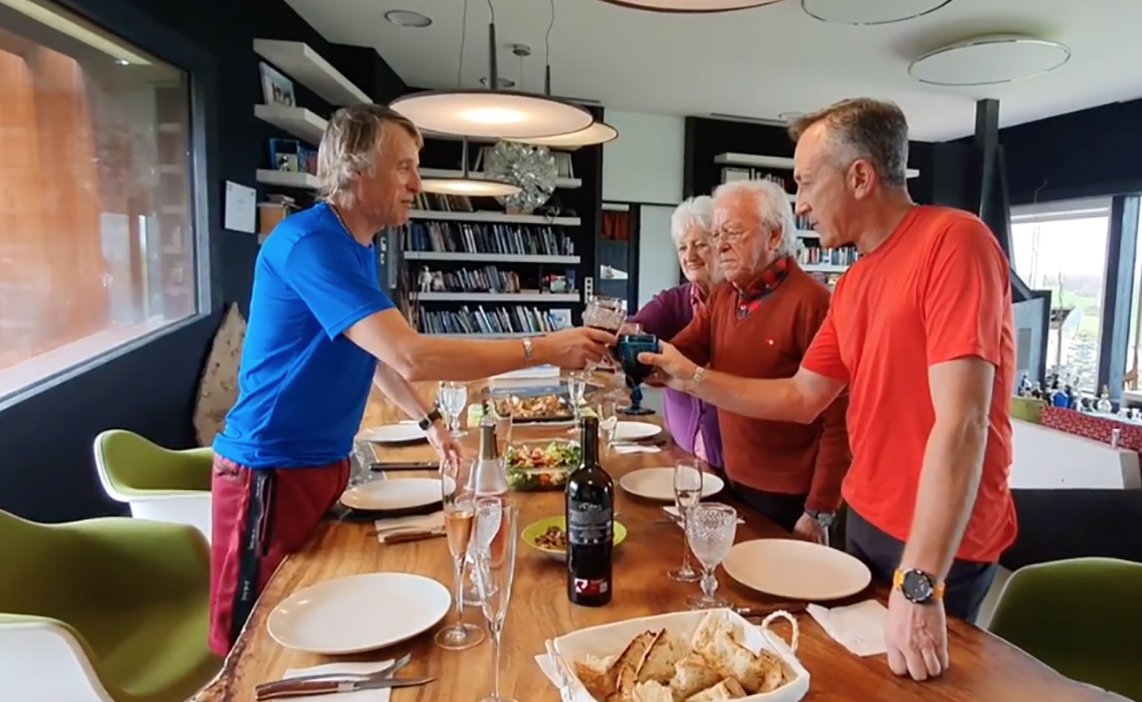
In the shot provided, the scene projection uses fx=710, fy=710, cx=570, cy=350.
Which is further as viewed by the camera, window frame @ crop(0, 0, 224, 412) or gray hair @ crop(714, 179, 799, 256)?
window frame @ crop(0, 0, 224, 412)

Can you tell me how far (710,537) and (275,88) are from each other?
376 centimetres

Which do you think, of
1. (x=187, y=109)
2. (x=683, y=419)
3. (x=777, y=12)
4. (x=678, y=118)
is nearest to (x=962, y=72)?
(x=777, y=12)

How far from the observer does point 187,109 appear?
3.21m

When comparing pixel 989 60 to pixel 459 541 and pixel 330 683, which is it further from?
pixel 330 683

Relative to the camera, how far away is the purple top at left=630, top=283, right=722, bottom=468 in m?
2.24

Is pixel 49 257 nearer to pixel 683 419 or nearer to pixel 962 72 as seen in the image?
pixel 683 419

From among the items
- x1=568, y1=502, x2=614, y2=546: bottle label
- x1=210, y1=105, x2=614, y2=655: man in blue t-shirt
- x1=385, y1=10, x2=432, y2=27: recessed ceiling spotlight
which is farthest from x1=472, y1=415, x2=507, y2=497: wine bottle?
x1=385, y1=10, x2=432, y2=27: recessed ceiling spotlight

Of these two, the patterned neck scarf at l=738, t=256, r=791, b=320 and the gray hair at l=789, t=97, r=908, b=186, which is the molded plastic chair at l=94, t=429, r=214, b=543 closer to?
the patterned neck scarf at l=738, t=256, r=791, b=320

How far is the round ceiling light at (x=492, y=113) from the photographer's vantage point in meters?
1.92

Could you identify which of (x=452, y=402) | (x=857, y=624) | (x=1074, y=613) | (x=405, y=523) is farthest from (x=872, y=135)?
(x=452, y=402)

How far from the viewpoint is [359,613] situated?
108 centimetres

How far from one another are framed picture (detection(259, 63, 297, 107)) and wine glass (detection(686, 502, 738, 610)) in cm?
359

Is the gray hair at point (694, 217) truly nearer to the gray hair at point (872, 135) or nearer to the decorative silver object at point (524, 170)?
the gray hair at point (872, 135)

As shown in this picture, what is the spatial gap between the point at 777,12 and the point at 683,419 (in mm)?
2783
